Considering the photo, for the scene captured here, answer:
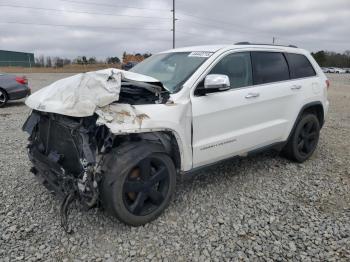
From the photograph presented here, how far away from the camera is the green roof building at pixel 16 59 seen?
48125mm

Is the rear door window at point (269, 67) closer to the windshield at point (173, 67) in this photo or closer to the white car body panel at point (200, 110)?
the white car body panel at point (200, 110)

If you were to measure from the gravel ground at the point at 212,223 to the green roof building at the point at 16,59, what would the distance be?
5013 centimetres

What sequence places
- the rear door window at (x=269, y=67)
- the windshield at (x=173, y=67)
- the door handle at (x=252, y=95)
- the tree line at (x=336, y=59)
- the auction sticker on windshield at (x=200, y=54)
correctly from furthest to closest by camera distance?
the tree line at (x=336, y=59) → the rear door window at (x=269, y=67) → the door handle at (x=252, y=95) → the auction sticker on windshield at (x=200, y=54) → the windshield at (x=173, y=67)

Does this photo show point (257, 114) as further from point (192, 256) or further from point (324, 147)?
point (324, 147)

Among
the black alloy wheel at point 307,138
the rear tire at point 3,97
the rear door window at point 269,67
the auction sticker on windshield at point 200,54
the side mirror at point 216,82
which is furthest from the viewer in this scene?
the rear tire at point 3,97

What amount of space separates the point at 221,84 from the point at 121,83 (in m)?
1.03

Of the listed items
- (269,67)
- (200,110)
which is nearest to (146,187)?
(200,110)

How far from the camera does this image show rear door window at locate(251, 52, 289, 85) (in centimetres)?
420

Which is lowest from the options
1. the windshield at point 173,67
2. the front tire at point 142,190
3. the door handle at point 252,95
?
the front tire at point 142,190

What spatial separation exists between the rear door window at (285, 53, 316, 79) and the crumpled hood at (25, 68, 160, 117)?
253cm

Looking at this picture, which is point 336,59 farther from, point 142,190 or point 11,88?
point 142,190

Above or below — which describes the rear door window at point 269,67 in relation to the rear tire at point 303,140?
above

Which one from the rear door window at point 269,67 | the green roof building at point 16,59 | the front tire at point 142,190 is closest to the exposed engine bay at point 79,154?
the front tire at point 142,190

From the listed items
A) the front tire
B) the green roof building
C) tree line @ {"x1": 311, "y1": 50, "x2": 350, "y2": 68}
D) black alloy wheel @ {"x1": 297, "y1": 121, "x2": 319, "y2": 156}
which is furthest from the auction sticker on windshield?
tree line @ {"x1": 311, "y1": 50, "x2": 350, "y2": 68}
